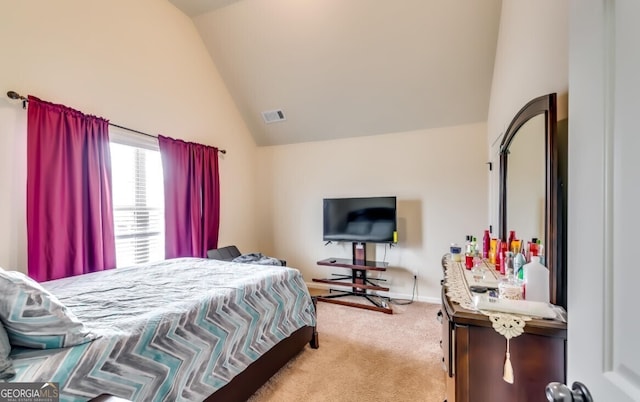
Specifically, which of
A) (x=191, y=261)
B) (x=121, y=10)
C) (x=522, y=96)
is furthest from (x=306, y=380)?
(x=121, y=10)

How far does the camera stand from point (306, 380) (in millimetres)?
2045

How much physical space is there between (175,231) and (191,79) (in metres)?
1.84

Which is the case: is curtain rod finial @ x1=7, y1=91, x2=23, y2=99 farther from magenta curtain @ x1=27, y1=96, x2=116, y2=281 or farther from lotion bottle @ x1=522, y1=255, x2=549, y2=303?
lotion bottle @ x1=522, y1=255, x2=549, y2=303

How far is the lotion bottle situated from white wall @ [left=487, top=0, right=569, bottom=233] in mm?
698

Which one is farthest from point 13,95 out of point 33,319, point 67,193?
point 33,319

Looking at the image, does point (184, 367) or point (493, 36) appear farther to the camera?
point (493, 36)

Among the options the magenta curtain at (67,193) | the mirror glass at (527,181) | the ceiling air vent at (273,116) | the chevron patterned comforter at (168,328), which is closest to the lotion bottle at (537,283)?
the mirror glass at (527,181)

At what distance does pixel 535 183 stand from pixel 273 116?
3.37 metres

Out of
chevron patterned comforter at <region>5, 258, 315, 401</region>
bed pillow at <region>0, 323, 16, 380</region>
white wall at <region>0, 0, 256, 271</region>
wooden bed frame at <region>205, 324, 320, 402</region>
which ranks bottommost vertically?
wooden bed frame at <region>205, 324, 320, 402</region>

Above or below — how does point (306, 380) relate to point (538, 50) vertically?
below

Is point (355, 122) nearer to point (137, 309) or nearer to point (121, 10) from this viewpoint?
point (121, 10)

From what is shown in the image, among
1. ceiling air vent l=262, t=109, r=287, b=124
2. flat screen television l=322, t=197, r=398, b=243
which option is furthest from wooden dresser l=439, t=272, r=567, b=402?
ceiling air vent l=262, t=109, r=287, b=124

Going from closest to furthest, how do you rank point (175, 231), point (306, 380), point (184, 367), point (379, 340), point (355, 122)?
point (184, 367) < point (306, 380) < point (379, 340) < point (175, 231) < point (355, 122)

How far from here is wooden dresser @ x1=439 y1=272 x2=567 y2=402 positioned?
104cm
